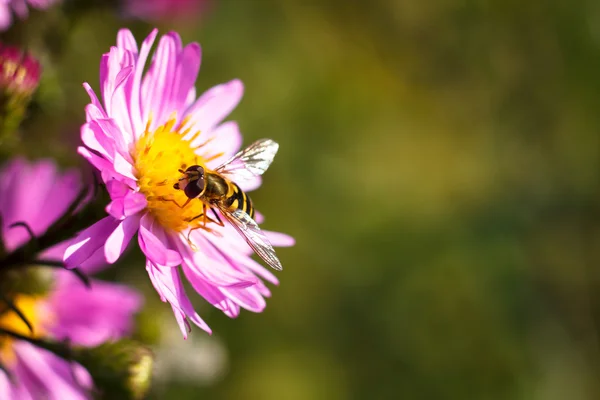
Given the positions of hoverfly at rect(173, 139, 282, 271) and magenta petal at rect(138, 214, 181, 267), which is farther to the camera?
hoverfly at rect(173, 139, 282, 271)

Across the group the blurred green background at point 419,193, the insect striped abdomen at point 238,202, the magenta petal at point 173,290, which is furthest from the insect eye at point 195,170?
the blurred green background at point 419,193

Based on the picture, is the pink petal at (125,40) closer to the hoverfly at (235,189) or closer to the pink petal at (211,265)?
Result: the hoverfly at (235,189)

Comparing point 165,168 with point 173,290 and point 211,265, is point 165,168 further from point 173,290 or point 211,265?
point 173,290

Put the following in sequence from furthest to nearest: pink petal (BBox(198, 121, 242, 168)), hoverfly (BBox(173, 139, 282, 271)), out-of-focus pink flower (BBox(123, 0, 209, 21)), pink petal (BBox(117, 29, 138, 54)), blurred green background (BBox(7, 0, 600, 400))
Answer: blurred green background (BBox(7, 0, 600, 400))
out-of-focus pink flower (BBox(123, 0, 209, 21))
pink petal (BBox(198, 121, 242, 168))
hoverfly (BBox(173, 139, 282, 271))
pink petal (BBox(117, 29, 138, 54))

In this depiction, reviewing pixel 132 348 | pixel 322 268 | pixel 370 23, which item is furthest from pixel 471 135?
pixel 132 348

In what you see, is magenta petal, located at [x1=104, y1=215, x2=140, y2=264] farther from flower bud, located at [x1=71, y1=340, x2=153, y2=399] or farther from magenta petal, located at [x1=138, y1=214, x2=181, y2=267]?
flower bud, located at [x1=71, y1=340, x2=153, y2=399]

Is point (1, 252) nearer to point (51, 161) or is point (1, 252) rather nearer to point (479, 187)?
point (51, 161)

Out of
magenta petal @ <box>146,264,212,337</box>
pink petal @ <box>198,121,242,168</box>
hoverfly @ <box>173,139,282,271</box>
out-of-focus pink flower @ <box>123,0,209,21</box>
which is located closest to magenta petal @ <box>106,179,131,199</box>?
magenta petal @ <box>146,264,212,337</box>
